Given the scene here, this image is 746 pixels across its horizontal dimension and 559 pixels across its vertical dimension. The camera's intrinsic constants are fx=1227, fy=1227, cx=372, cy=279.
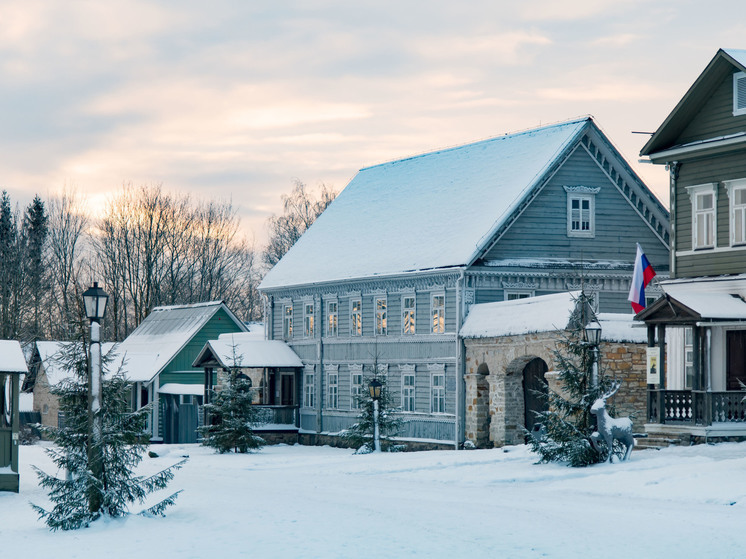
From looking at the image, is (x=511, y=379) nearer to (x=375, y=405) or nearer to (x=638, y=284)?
(x=375, y=405)

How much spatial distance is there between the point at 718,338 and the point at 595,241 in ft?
31.7

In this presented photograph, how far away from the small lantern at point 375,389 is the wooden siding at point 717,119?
1102cm

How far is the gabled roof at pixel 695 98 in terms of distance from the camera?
28.8 m

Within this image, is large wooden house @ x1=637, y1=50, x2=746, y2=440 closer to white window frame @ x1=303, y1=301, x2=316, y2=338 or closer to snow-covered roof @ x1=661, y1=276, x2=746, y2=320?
snow-covered roof @ x1=661, y1=276, x2=746, y2=320

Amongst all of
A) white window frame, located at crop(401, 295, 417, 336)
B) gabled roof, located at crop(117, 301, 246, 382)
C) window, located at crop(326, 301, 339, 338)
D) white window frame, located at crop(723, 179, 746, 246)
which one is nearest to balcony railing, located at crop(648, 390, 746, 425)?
white window frame, located at crop(723, 179, 746, 246)

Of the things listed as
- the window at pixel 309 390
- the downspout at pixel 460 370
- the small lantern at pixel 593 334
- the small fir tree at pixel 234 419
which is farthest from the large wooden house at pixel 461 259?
the small lantern at pixel 593 334

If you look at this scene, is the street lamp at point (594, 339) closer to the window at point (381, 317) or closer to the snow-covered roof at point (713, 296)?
the snow-covered roof at point (713, 296)

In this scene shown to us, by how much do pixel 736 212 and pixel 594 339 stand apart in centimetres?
618

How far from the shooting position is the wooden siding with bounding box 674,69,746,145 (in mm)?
28844

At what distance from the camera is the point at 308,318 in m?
45.5

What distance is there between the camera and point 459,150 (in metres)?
45.0

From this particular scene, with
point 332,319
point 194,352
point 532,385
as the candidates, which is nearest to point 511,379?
point 532,385

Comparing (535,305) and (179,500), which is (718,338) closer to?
(535,305)

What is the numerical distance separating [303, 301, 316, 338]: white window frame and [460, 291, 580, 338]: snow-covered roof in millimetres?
10203
